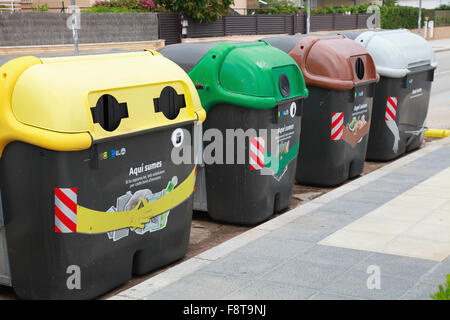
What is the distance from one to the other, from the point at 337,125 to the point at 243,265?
3.32m

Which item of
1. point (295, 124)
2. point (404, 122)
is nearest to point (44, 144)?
point (295, 124)

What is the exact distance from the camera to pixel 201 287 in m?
4.83

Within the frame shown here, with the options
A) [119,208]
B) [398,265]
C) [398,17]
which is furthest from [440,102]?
[398,17]

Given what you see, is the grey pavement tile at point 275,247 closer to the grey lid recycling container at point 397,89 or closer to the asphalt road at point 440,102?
the grey lid recycling container at point 397,89

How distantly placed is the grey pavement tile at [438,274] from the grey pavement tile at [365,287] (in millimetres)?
133

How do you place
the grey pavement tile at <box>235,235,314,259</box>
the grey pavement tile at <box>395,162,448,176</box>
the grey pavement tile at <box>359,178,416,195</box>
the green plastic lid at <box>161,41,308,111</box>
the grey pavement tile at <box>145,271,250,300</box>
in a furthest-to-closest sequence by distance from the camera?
1. the grey pavement tile at <box>395,162,448,176</box>
2. the grey pavement tile at <box>359,178,416,195</box>
3. the green plastic lid at <box>161,41,308,111</box>
4. the grey pavement tile at <box>235,235,314,259</box>
5. the grey pavement tile at <box>145,271,250,300</box>

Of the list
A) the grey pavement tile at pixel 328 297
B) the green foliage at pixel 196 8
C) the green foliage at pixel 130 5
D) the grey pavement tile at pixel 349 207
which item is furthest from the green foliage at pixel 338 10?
the grey pavement tile at pixel 328 297

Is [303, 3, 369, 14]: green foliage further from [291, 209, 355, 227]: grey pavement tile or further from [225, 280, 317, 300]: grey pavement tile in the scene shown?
[225, 280, 317, 300]: grey pavement tile

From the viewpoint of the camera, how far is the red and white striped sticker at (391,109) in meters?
9.36

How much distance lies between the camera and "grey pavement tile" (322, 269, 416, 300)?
4.61m

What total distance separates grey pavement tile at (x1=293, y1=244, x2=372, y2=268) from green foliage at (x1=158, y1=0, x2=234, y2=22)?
23.2 m

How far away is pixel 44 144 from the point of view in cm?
436

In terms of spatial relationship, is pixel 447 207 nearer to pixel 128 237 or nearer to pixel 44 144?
pixel 128 237

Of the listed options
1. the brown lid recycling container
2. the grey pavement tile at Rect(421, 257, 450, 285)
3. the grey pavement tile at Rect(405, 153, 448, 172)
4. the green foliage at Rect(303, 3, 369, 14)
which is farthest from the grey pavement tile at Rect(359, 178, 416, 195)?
the green foliage at Rect(303, 3, 369, 14)
